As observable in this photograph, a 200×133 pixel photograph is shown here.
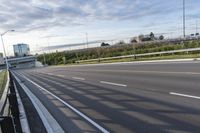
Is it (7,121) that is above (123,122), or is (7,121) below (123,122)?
above

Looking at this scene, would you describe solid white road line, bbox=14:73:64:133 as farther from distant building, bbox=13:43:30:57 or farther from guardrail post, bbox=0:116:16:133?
distant building, bbox=13:43:30:57

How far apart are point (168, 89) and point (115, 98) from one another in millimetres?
2216

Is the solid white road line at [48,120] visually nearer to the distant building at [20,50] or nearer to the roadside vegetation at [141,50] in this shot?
the roadside vegetation at [141,50]

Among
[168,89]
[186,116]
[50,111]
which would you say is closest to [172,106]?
[186,116]

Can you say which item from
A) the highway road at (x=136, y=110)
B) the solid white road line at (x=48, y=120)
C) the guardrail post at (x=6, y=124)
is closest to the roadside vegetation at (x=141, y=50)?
the highway road at (x=136, y=110)

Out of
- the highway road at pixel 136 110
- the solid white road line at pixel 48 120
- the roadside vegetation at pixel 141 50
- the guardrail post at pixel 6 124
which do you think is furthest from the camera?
the roadside vegetation at pixel 141 50

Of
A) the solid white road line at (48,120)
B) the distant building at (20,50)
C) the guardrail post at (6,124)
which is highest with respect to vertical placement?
the guardrail post at (6,124)

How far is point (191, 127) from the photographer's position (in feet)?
23.1

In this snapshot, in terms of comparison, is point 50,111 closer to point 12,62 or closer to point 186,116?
point 186,116

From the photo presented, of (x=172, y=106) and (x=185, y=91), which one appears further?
(x=185, y=91)

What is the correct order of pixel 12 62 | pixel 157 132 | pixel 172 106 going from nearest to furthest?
pixel 157 132 → pixel 172 106 → pixel 12 62

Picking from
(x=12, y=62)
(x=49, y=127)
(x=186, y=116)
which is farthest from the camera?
(x=12, y=62)

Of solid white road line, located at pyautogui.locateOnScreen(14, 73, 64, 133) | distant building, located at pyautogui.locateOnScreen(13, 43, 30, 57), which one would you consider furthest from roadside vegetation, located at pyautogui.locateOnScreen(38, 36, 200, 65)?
distant building, located at pyautogui.locateOnScreen(13, 43, 30, 57)

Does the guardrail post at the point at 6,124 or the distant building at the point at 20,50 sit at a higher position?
the guardrail post at the point at 6,124
